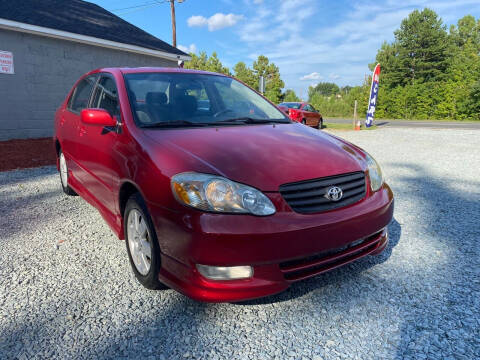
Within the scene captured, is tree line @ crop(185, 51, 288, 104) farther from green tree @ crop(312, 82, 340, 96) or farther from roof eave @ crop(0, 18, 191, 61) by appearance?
green tree @ crop(312, 82, 340, 96)

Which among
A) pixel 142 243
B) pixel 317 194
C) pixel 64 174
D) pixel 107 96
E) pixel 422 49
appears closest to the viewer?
pixel 317 194

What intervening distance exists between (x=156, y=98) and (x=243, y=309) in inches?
72.8

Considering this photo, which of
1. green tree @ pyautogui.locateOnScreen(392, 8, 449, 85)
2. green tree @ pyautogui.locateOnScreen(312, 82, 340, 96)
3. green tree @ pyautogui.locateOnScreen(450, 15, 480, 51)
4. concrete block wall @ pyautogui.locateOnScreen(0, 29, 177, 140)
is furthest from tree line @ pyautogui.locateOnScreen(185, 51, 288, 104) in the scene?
green tree @ pyautogui.locateOnScreen(312, 82, 340, 96)

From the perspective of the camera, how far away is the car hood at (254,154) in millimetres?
2014

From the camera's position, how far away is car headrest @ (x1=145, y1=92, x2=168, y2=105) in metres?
2.83

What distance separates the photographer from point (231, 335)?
1935 millimetres

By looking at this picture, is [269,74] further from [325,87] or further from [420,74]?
[325,87]

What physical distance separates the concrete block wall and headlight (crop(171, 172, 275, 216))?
998 cm

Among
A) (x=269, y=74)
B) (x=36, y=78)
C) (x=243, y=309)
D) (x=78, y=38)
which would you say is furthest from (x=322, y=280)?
(x=269, y=74)

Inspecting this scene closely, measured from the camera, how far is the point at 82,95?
3.98 metres

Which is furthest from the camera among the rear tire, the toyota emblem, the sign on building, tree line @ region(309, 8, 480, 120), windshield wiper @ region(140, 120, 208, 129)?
tree line @ region(309, 8, 480, 120)

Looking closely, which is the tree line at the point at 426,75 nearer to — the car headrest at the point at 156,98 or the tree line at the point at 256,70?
the tree line at the point at 256,70

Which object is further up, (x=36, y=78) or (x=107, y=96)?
(x=36, y=78)

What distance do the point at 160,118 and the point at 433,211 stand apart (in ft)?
11.2
